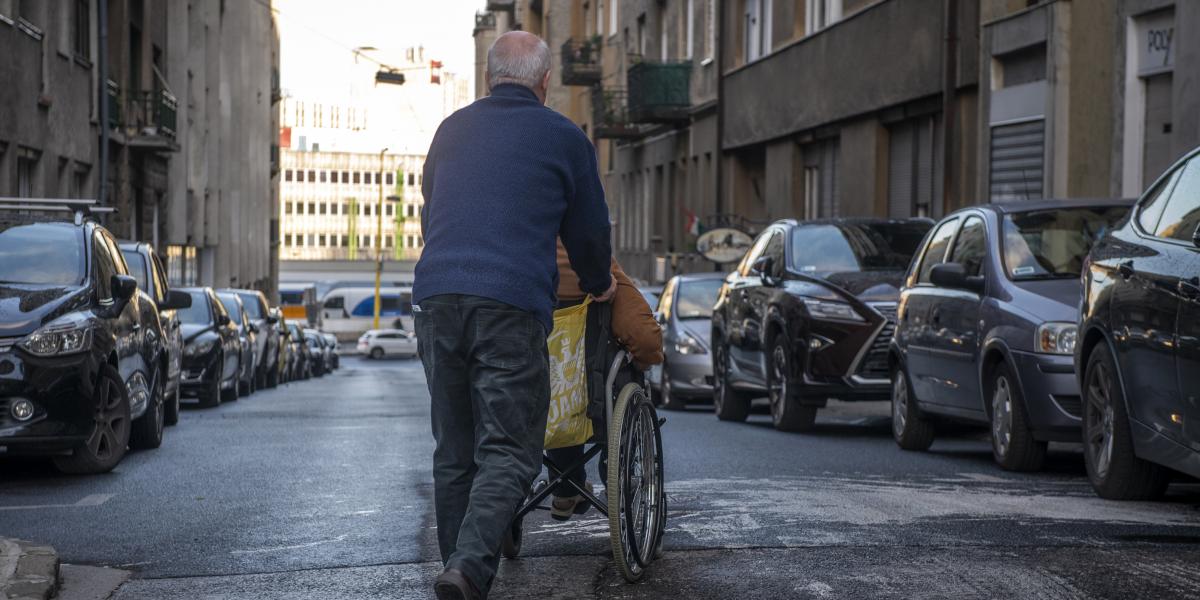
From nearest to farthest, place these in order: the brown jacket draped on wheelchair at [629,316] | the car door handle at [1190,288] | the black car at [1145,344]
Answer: the brown jacket draped on wheelchair at [629,316]
the car door handle at [1190,288]
the black car at [1145,344]

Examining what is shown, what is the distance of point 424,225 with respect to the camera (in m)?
5.77

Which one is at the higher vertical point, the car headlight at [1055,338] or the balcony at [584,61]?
the balcony at [584,61]

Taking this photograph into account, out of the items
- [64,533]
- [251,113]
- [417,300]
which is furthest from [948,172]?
[251,113]

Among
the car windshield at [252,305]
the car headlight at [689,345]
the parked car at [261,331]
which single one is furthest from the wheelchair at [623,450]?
the car windshield at [252,305]

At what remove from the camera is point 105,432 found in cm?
1115

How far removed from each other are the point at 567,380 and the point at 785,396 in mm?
8769

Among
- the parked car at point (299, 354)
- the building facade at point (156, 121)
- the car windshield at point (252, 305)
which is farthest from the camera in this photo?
the parked car at point (299, 354)

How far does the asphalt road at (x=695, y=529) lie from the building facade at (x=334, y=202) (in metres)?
142

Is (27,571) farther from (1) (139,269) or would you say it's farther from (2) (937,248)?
(1) (139,269)

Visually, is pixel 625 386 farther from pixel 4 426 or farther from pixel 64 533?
pixel 4 426

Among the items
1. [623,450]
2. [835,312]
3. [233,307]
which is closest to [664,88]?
[233,307]

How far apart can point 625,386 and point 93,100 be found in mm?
27674

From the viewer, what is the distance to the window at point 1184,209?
308 inches

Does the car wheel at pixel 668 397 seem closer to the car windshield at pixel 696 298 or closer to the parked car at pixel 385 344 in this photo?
the car windshield at pixel 696 298
